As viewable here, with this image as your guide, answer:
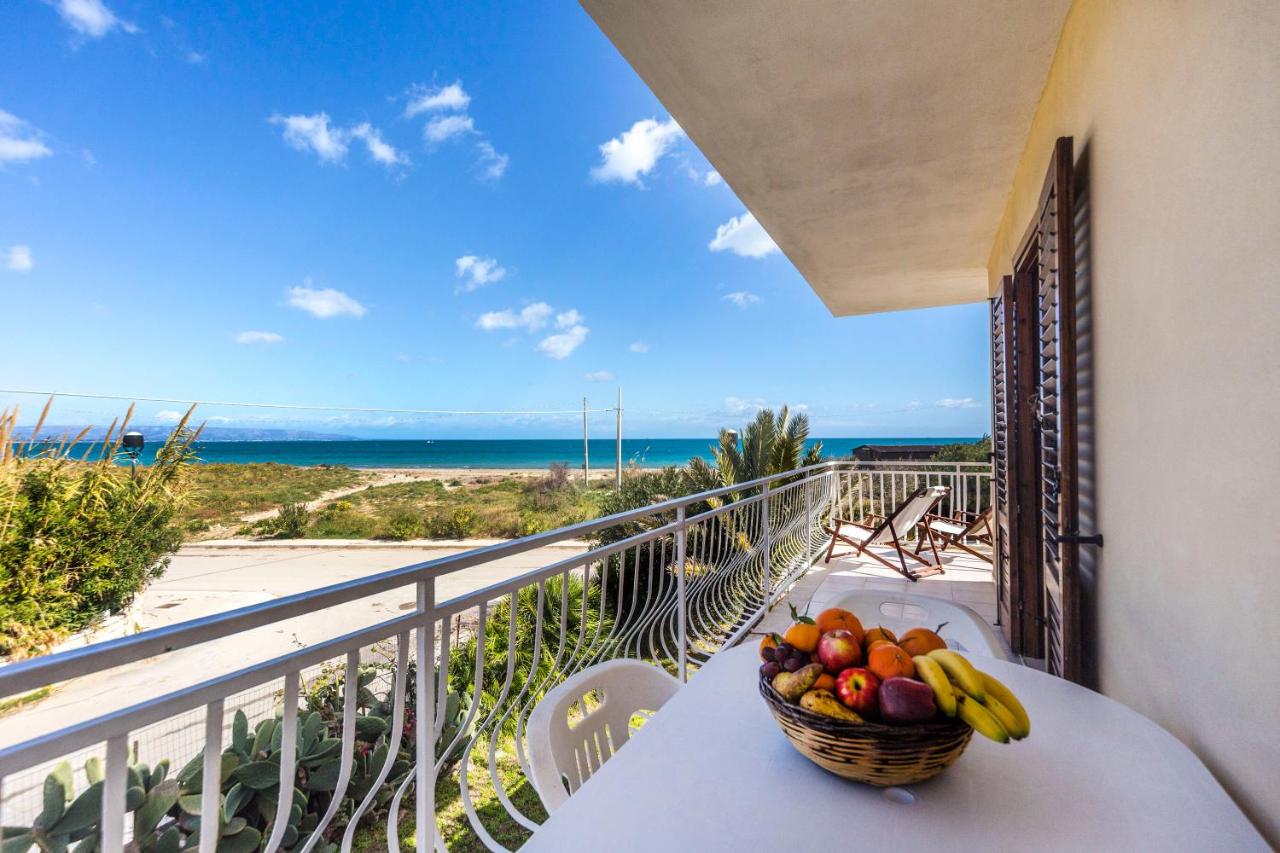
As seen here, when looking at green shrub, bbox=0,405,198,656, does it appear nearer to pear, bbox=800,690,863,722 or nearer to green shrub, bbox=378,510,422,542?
pear, bbox=800,690,863,722

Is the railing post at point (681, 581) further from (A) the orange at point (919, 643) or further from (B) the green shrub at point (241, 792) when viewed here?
(A) the orange at point (919, 643)

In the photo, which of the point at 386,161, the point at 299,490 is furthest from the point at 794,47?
the point at 386,161

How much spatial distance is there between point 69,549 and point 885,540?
8114mm

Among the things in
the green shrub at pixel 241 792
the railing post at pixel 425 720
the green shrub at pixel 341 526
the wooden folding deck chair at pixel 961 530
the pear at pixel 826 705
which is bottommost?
the green shrub at pixel 341 526

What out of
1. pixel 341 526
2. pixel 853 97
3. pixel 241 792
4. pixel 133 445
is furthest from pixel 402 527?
pixel 853 97

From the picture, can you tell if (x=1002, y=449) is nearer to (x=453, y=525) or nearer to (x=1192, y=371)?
(x=1192, y=371)

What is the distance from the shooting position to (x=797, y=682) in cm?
74

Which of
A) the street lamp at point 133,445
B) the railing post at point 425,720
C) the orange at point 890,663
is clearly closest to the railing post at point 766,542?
the railing post at point 425,720

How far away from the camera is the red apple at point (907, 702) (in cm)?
65

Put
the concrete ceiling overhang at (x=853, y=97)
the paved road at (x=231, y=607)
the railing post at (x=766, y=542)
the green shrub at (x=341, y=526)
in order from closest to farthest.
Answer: the concrete ceiling overhang at (x=853, y=97) → the railing post at (x=766, y=542) → the paved road at (x=231, y=607) → the green shrub at (x=341, y=526)

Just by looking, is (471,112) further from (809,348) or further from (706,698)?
(706,698)

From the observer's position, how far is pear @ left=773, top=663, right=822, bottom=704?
0.73 m

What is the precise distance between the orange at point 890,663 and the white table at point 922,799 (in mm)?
154

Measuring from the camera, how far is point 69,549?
573 centimetres
